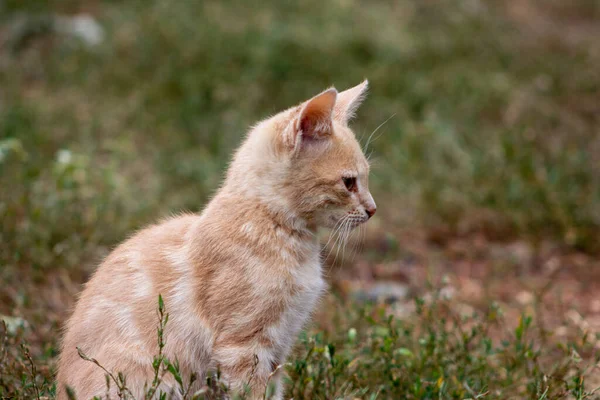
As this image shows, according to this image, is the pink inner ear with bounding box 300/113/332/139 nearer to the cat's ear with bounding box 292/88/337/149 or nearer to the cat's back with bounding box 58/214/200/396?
the cat's ear with bounding box 292/88/337/149

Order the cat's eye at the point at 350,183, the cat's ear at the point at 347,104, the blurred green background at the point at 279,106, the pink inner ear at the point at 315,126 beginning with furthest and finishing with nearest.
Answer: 1. the blurred green background at the point at 279,106
2. the cat's ear at the point at 347,104
3. the cat's eye at the point at 350,183
4. the pink inner ear at the point at 315,126

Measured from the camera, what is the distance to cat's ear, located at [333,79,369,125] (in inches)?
132

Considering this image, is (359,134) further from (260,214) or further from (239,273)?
(239,273)

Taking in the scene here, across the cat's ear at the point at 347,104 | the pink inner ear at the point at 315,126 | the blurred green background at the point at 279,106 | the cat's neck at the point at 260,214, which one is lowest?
the blurred green background at the point at 279,106

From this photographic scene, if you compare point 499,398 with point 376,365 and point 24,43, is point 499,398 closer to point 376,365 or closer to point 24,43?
point 376,365

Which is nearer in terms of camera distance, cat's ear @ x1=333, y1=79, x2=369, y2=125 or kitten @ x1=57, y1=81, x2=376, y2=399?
kitten @ x1=57, y1=81, x2=376, y2=399

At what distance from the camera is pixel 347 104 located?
11.1 feet

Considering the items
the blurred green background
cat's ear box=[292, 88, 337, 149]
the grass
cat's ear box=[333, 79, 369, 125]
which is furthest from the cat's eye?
the blurred green background

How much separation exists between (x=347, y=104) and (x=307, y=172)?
1.69 feet

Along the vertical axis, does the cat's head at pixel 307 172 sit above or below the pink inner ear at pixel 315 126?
below

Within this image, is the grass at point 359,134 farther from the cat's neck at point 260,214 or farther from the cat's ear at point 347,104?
the cat's neck at point 260,214

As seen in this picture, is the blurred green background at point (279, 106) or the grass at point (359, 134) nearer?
the grass at point (359, 134)

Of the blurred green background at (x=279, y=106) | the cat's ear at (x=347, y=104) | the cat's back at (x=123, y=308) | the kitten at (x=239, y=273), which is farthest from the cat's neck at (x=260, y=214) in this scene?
the blurred green background at (x=279, y=106)

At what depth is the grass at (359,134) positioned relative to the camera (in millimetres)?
3746
